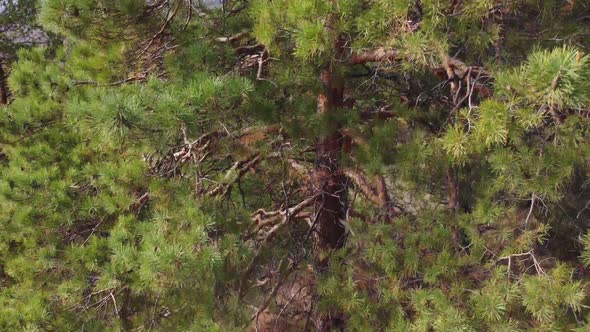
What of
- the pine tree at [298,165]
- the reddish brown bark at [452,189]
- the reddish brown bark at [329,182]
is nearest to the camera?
the pine tree at [298,165]

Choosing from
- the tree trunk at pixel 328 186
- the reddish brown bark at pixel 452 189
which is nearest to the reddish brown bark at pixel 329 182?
the tree trunk at pixel 328 186

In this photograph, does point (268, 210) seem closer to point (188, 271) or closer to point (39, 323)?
point (39, 323)

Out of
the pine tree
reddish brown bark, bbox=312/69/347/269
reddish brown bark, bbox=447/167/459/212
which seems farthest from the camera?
reddish brown bark, bbox=312/69/347/269

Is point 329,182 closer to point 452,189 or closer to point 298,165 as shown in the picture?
point 298,165

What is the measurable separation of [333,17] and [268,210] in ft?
7.03

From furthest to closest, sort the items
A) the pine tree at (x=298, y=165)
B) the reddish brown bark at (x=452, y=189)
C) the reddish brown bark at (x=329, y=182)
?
1. the reddish brown bark at (x=329, y=182)
2. the reddish brown bark at (x=452, y=189)
3. the pine tree at (x=298, y=165)

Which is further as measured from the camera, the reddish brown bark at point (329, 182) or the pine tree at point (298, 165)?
the reddish brown bark at point (329, 182)

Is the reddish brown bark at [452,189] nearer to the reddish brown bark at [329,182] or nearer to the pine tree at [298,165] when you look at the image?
the pine tree at [298,165]

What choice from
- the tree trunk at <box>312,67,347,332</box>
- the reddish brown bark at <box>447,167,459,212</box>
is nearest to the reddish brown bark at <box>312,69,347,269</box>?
the tree trunk at <box>312,67,347,332</box>

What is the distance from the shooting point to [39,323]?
10.5 ft

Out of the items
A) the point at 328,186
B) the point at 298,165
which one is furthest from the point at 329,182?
the point at 298,165

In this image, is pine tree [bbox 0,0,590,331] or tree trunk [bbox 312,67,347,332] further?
tree trunk [bbox 312,67,347,332]

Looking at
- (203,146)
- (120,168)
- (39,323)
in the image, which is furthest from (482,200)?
(39,323)

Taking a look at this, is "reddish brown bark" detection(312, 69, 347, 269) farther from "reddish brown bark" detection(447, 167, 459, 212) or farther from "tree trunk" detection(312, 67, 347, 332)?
"reddish brown bark" detection(447, 167, 459, 212)
